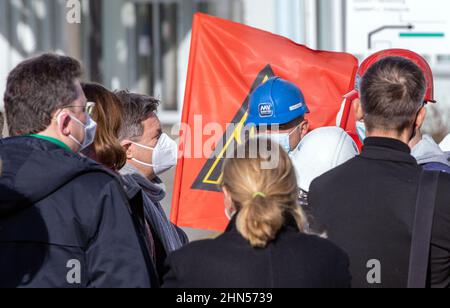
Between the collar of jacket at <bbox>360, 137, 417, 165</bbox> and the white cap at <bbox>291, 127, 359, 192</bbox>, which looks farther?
the white cap at <bbox>291, 127, 359, 192</bbox>

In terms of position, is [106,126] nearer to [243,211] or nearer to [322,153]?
[322,153]

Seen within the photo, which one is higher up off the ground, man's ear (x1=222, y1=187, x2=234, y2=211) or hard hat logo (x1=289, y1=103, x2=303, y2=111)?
hard hat logo (x1=289, y1=103, x2=303, y2=111)

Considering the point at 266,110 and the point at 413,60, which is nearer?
the point at 413,60

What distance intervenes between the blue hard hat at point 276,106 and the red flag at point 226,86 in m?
0.69

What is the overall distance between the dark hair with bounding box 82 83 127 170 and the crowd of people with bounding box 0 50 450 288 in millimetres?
340

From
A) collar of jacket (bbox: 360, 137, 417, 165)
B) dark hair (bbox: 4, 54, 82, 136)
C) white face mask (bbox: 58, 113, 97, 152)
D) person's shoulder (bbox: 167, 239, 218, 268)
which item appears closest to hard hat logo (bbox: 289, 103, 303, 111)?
collar of jacket (bbox: 360, 137, 417, 165)

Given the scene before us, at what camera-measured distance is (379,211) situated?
10.3ft

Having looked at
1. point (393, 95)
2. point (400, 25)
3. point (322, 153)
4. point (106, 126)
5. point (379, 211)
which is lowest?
point (379, 211)

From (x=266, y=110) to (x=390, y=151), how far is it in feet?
3.45

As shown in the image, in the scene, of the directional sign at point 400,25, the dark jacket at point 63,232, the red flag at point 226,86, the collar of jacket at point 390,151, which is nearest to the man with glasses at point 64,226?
the dark jacket at point 63,232

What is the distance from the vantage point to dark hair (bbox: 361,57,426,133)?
10.6ft

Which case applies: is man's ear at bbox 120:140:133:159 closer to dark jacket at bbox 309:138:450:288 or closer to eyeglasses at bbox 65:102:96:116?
eyeglasses at bbox 65:102:96:116

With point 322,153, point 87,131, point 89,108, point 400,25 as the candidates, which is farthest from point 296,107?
point 400,25
